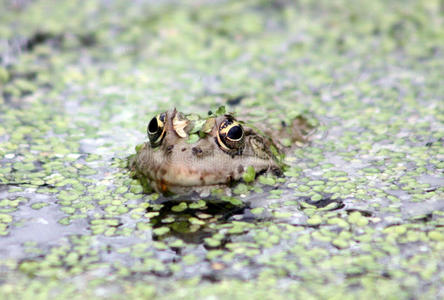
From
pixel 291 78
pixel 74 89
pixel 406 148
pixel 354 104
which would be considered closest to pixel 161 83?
pixel 74 89

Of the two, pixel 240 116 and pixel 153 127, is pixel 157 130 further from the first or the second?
pixel 240 116

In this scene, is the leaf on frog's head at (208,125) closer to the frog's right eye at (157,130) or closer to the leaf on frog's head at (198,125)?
the leaf on frog's head at (198,125)

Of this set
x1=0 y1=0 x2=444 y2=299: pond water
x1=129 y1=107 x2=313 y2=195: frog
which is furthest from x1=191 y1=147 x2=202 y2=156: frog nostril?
x1=0 y1=0 x2=444 y2=299: pond water

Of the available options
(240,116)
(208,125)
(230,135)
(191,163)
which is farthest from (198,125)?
(240,116)

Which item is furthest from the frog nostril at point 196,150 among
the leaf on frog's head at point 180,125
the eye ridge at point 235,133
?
the eye ridge at point 235,133

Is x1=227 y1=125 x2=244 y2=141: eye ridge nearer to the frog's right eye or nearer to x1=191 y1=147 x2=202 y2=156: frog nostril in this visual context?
x1=191 y1=147 x2=202 y2=156: frog nostril

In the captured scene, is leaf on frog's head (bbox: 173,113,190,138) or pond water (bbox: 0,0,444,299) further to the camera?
leaf on frog's head (bbox: 173,113,190,138)

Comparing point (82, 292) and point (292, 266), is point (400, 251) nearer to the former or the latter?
point (292, 266)
